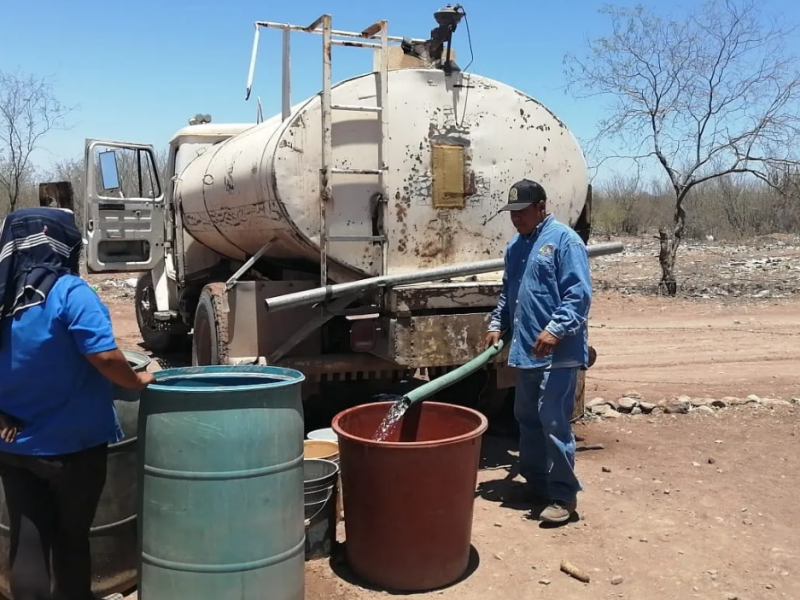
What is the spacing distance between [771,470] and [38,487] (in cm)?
460

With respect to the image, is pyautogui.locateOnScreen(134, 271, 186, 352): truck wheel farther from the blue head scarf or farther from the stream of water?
the blue head scarf

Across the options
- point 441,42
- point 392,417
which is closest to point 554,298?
point 392,417

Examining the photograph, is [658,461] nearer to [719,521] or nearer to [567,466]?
[719,521]

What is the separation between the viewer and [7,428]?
2846mm

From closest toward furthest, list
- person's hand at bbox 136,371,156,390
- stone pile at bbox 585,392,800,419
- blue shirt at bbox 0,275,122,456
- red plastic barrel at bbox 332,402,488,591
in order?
blue shirt at bbox 0,275,122,456 → person's hand at bbox 136,371,156,390 → red plastic barrel at bbox 332,402,488,591 → stone pile at bbox 585,392,800,419

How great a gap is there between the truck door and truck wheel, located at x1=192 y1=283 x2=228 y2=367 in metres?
3.19

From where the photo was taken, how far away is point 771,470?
Answer: 17.5ft

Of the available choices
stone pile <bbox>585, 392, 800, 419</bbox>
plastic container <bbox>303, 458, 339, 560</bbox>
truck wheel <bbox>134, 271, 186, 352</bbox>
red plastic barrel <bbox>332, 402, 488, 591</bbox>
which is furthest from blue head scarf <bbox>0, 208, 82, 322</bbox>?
truck wheel <bbox>134, 271, 186, 352</bbox>

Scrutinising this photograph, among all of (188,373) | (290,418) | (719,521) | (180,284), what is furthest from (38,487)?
(180,284)

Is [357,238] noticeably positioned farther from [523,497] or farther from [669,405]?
[669,405]

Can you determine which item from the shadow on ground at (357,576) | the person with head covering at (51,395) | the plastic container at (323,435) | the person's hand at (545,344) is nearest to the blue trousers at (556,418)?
the person's hand at (545,344)

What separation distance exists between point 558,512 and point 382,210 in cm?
225

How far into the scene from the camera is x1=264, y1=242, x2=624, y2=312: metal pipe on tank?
15.9 feet

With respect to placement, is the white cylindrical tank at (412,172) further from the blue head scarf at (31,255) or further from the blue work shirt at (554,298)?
the blue head scarf at (31,255)
